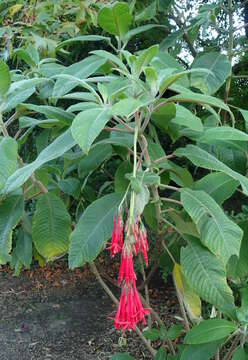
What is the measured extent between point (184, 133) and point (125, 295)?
632 millimetres

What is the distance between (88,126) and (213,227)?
0.37 meters

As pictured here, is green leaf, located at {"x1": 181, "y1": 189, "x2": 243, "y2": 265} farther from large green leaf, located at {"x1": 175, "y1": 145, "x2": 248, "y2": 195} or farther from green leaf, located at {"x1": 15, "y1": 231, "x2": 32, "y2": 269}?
green leaf, located at {"x1": 15, "y1": 231, "x2": 32, "y2": 269}

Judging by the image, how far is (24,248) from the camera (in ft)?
5.16

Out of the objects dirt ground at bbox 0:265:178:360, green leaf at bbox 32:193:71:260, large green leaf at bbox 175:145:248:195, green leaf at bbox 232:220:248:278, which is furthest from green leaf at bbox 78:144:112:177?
dirt ground at bbox 0:265:178:360

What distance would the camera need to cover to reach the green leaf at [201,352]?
1238 mm

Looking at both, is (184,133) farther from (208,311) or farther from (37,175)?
(208,311)

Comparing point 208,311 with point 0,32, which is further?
point 208,311

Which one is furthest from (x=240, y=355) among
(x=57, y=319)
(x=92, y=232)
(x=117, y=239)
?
(x=57, y=319)

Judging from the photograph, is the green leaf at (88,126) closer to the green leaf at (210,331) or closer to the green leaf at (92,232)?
the green leaf at (92,232)

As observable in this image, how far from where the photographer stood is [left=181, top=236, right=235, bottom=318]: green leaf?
1024 millimetres

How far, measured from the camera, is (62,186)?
1.55 m

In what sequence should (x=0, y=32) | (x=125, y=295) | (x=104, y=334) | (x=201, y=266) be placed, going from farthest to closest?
(x=104, y=334) < (x=0, y=32) < (x=201, y=266) < (x=125, y=295)

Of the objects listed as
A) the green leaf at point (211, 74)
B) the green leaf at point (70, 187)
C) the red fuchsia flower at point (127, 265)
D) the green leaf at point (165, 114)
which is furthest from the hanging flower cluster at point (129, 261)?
the green leaf at point (211, 74)

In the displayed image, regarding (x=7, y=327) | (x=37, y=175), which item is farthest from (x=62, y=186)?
(x=7, y=327)
